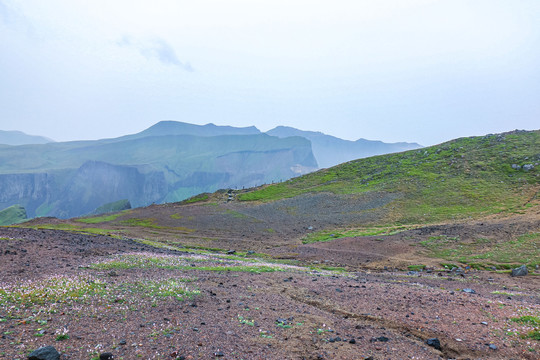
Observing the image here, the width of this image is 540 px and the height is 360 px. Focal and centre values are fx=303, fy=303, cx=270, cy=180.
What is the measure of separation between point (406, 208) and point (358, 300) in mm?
48345

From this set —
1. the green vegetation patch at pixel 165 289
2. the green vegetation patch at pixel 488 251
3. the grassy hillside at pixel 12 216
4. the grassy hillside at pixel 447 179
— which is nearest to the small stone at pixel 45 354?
the green vegetation patch at pixel 165 289

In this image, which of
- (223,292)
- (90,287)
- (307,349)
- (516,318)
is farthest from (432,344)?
(90,287)

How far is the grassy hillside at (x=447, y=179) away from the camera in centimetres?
5456

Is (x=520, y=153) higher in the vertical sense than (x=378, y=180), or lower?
higher

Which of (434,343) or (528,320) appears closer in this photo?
(434,343)

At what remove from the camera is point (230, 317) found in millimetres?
11312

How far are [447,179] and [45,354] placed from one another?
76.9 m

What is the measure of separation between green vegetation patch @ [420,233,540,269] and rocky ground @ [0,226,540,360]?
39.7 ft

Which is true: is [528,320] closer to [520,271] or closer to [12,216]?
[520,271]

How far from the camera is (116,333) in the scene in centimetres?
889

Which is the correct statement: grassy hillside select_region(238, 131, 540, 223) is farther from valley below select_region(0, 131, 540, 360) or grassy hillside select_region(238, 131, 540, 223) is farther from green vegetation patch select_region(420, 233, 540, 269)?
green vegetation patch select_region(420, 233, 540, 269)

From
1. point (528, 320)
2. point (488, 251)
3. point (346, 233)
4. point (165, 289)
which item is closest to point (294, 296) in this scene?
point (165, 289)

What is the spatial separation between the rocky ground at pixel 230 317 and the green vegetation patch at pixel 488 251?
12.1m

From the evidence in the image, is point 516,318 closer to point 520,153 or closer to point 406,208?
point 406,208
